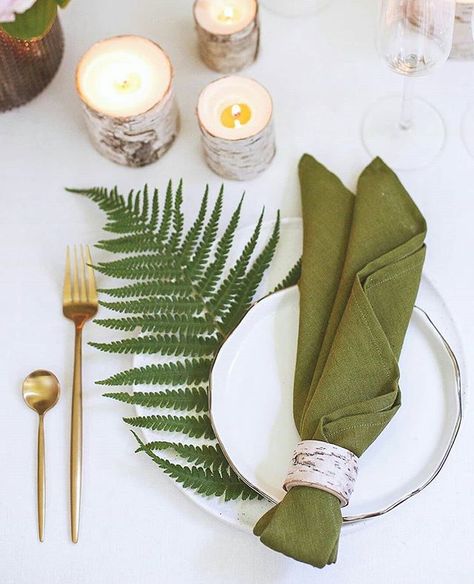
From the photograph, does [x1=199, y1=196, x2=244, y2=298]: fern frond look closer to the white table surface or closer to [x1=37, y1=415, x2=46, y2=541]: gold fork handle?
the white table surface

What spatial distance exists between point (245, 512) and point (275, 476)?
4cm

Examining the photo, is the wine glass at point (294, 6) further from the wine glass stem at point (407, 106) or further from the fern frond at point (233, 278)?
the fern frond at point (233, 278)

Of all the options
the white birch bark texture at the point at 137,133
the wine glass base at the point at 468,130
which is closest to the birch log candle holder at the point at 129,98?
the white birch bark texture at the point at 137,133

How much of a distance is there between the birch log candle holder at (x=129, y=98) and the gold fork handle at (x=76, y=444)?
23 cm

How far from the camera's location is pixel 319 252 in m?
0.84

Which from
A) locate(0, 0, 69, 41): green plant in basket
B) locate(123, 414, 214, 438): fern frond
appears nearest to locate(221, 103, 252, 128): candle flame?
locate(0, 0, 69, 41): green plant in basket

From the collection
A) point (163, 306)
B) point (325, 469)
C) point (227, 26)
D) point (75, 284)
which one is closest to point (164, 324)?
point (163, 306)

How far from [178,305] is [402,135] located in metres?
0.33

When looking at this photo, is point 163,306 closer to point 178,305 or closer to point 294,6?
point 178,305

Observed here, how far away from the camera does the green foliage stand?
80 cm

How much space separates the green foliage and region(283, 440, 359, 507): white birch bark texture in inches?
3.1

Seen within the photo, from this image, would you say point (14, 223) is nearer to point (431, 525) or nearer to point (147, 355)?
point (147, 355)

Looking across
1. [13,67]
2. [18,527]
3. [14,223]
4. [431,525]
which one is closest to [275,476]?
[431,525]

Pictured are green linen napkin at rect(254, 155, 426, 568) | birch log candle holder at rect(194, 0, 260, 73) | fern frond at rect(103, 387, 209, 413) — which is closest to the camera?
green linen napkin at rect(254, 155, 426, 568)
